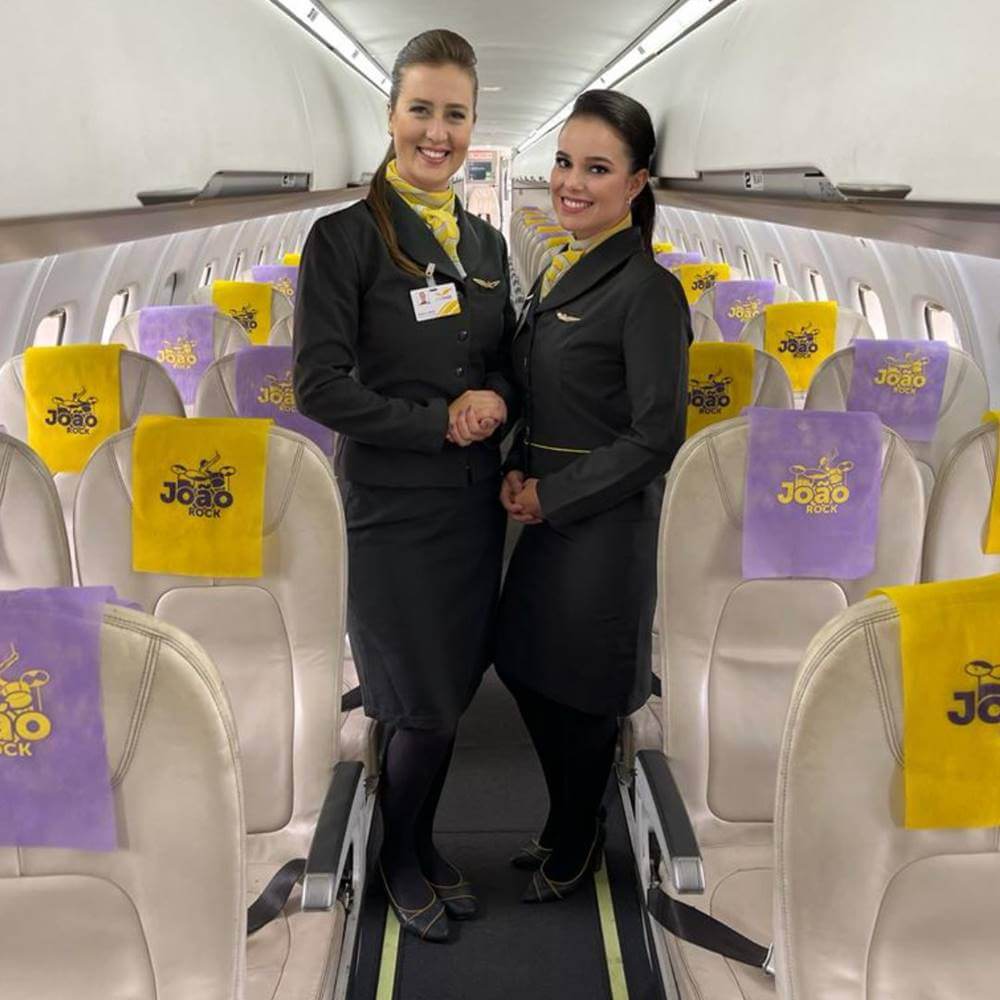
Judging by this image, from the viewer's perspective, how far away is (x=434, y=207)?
7.33 ft

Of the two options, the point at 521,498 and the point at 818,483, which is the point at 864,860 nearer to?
the point at 818,483

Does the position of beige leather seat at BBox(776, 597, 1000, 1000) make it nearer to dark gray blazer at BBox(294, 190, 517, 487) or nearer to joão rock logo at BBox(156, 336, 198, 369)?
dark gray blazer at BBox(294, 190, 517, 487)

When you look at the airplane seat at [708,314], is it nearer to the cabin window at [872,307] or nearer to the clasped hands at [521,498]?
the cabin window at [872,307]

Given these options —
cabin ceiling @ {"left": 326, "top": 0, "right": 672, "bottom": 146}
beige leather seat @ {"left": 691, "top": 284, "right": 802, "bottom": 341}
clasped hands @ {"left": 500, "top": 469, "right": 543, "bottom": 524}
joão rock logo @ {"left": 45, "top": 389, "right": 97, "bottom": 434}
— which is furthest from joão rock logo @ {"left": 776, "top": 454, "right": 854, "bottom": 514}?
cabin ceiling @ {"left": 326, "top": 0, "right": 672, "bottom": 146}

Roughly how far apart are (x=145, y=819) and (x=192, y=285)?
6.85 m

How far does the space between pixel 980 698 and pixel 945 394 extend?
8.10 ft

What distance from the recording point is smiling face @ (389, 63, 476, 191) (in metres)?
2.15

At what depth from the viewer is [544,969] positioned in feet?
8.53

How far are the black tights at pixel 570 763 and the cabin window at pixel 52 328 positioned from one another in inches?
148

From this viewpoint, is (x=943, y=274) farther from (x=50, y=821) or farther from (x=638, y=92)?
(x=50, y=821)

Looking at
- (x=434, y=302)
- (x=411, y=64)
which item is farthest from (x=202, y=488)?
(x=411, y=64)

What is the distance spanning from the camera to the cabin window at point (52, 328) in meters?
5.24

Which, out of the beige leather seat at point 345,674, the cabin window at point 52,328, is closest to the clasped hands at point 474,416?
the beige leather seat at point 345,674

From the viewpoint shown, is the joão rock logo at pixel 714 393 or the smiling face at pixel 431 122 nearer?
the smiling face at pixel 431 122
